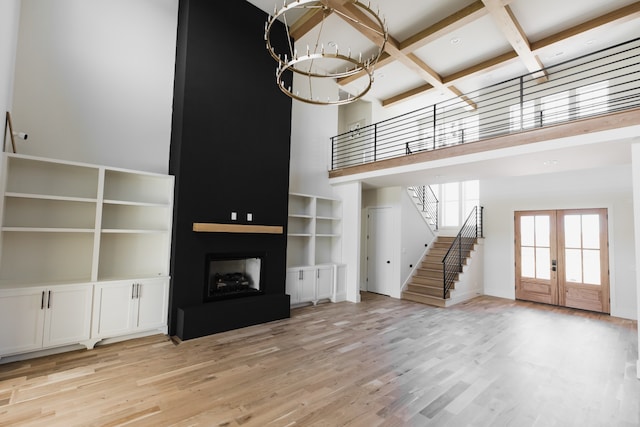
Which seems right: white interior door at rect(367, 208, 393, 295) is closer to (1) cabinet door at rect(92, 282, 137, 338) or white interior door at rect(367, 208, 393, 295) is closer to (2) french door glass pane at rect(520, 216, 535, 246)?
(2) french door glass pane at rect(520, 216, 535, 246)

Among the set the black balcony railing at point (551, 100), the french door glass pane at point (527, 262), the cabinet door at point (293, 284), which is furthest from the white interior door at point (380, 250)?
the french door glass pane at point (527, 262)

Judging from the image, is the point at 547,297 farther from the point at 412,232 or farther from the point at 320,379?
the point at 320,379

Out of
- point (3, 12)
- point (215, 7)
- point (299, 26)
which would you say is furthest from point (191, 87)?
point (299, 26)

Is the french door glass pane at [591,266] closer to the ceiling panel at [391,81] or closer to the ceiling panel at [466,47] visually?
the ceiling panel at [466,47]

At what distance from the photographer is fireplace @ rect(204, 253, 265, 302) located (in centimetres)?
487

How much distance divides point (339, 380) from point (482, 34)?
264 inches

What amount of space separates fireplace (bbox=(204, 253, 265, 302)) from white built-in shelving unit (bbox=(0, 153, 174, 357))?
66cm

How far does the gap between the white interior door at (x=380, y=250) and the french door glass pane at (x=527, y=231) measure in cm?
331

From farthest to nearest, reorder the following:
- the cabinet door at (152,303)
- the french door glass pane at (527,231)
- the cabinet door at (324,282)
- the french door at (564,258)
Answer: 1. the french door glass pane at (527,231)
2. the cabinet door at (324,282)
3. the french door at (564,258)
4. the cabinet door at (152,303)

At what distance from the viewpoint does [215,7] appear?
196 inches

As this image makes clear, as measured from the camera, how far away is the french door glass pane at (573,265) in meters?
6.79

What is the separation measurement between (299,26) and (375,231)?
5136mm

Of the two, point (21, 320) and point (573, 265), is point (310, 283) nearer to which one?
point (21, 320)

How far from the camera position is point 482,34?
5969 millimetres
